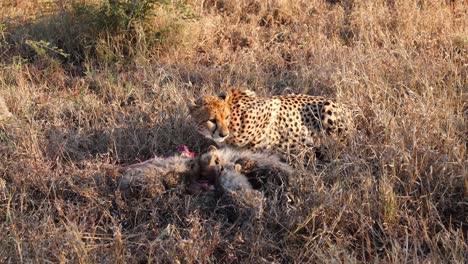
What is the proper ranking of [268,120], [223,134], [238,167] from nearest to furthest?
1. [238,167]
2. [223,134]
3. [268,120]

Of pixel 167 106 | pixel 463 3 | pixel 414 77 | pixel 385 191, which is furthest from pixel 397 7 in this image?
pixel 385 191

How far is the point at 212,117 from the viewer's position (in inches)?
144

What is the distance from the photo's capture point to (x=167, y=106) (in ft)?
14.6

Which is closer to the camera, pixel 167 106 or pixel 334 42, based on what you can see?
pixel 167 106

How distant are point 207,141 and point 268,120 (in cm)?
44

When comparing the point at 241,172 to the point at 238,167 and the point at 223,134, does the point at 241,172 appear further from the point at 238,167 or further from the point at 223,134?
the point at 223,134

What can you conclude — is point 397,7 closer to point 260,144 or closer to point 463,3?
point 463,3

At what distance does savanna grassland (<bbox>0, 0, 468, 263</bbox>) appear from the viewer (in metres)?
2.81

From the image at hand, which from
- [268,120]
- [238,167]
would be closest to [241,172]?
[238,167]

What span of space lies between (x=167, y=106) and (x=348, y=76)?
1370 mm

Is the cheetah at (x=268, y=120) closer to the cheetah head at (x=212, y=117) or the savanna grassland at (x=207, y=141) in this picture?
the cheetah head at (x=212, y=117)

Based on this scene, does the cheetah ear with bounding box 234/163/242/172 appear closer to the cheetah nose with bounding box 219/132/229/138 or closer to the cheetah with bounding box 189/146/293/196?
the cheetah with bounding box 189/146/293/196

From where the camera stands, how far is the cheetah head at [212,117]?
3664 millimetres

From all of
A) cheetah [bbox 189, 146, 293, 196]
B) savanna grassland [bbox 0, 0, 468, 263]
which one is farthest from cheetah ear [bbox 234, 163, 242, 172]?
savanna grassland [bbox 0, 0, 468, 263]
